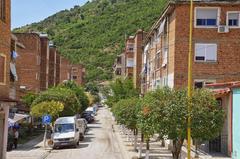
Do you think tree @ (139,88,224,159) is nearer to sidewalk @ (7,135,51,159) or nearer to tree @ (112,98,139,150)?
sidewalk @ (7,135,51,159)

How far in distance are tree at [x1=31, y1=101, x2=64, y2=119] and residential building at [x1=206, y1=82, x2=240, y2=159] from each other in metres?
21.9

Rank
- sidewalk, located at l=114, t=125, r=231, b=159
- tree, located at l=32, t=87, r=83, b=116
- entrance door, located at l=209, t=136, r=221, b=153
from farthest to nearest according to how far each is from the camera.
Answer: tree, located at l=32, t=87, r=83, b=116
entrance door, located at l=209, t=136, r=221, b=153
sidewalk, located at l=114, t=125, r=231, b=159

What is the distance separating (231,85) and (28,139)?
27.1 meters

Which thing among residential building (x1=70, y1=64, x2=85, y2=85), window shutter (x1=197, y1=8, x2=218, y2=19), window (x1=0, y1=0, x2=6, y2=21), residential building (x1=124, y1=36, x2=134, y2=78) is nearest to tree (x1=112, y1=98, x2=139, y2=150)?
window shutter (x1=197, y1=8, x2=218, y2=19)

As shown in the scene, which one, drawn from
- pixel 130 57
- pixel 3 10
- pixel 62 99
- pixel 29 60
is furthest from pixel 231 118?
pixel 130 57

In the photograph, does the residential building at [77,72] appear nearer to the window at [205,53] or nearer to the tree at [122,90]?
the tree at [122,90]

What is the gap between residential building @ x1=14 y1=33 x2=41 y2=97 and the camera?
7606 centimetres

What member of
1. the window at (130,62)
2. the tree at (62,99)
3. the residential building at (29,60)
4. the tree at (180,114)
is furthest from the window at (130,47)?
the tree at (180,114)

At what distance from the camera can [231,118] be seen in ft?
107

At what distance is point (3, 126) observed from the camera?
33531 mm

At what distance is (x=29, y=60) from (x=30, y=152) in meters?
37.1

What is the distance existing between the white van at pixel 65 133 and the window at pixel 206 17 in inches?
513

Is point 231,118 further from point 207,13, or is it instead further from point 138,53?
point 138,53

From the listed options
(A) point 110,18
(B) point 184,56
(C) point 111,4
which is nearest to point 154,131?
(B) point 184,56
